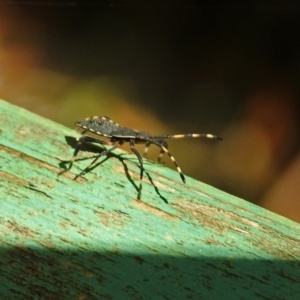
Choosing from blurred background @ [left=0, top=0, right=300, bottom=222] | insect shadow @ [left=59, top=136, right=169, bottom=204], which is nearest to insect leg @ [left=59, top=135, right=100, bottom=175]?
insect shadow @ [left=59, top=136, right=169, bottom=204]

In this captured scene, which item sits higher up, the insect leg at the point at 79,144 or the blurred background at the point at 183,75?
the blurred background at the point at 183,75

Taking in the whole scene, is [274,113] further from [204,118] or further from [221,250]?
[221,250]

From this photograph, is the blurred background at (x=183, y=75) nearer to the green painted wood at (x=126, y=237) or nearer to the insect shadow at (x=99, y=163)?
the insect shadow at (x=99, y=163)

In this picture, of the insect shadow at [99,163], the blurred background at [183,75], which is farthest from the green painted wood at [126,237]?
the blurred background at [183,75]

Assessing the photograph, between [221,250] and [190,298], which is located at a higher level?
[221,250]

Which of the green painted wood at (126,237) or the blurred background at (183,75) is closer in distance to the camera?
the green painted wood at (126,237)

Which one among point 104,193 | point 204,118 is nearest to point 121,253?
point 104,193

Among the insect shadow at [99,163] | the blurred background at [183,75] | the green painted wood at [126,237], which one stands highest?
the blurred background at [183,75]
